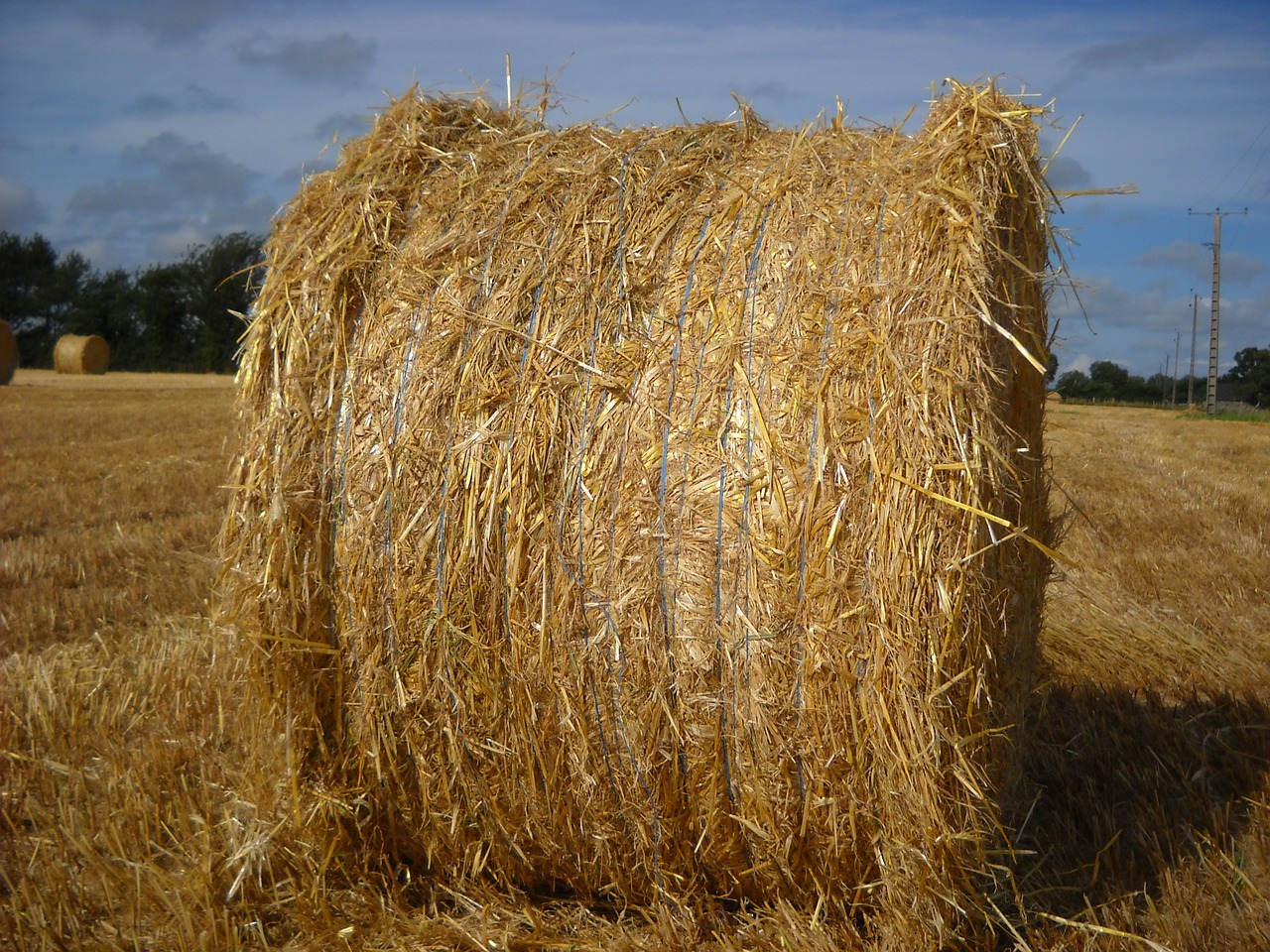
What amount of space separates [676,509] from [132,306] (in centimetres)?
4635

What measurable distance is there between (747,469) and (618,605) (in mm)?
484

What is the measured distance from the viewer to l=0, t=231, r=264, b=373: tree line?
132ft

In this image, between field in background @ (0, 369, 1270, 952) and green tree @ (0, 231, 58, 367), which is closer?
field in background @ (0, 369, 1270, 952)

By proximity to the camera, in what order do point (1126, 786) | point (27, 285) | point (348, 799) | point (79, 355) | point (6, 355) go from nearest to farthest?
point (348, 799)
point (1126, 786)
point (6, 355)
point (79, 355)
point (27, 285)

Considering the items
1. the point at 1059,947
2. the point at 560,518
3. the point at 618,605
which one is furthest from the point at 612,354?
the point at 1059,947

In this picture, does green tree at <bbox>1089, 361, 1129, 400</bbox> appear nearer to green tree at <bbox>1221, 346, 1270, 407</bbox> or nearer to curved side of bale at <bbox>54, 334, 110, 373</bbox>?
green tree at <bbox>1221, 346, 1270, 407</bbox>

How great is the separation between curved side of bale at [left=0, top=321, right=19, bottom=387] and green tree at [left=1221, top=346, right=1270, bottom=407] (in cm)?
3815

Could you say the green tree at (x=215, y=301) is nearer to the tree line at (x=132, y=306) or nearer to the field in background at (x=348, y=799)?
the tree line at (x=132, y=306)

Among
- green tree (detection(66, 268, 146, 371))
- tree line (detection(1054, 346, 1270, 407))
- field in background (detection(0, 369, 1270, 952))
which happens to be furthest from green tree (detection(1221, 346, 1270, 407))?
green tree (detection(66, 268, 146, 371))

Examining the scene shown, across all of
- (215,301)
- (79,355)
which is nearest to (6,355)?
(79,355)

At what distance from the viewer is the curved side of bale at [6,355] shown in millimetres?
22500

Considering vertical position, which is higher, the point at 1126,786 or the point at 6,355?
the point at 6,355

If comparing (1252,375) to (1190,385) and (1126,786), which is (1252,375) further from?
(1126,786)

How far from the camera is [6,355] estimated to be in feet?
74.2
